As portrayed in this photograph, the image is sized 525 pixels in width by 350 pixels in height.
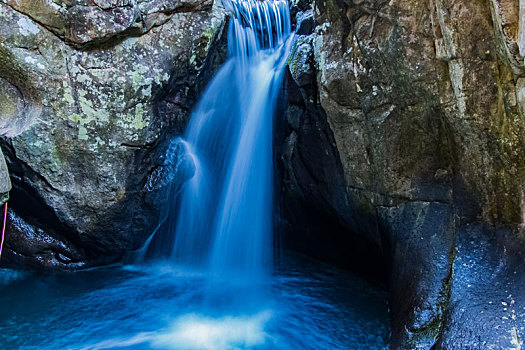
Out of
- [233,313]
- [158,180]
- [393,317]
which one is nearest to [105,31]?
[158,180]

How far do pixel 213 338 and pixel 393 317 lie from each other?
199 cm

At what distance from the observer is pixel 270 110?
6715mm

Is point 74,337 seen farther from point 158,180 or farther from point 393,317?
point 393,317

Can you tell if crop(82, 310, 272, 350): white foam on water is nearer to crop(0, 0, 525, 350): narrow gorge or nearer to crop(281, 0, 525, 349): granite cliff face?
crop(0, 0, 525, 350): narrow gorge

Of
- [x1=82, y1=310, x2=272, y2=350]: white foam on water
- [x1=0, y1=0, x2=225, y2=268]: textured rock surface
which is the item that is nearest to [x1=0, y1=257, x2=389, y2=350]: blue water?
[x1=82, y1=310, x2=272, y2=350]: white foam on water

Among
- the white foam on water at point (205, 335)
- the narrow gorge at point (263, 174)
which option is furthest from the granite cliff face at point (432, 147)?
the white foam on water at point (205, 335)

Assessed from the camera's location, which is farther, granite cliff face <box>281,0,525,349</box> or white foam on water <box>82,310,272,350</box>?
white foam on water <box>82,310,272,350</box>

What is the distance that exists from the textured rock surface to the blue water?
74 centimetres

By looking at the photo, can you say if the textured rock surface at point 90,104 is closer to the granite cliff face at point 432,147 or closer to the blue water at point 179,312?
the blue water at point 179,312

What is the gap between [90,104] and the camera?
5.56 metres

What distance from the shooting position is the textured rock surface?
5.34 metres

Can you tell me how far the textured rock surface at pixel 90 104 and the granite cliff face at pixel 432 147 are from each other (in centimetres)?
176

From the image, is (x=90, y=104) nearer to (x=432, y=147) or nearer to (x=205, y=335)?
(x=205, y=335)

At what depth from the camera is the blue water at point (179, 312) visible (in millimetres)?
4645
